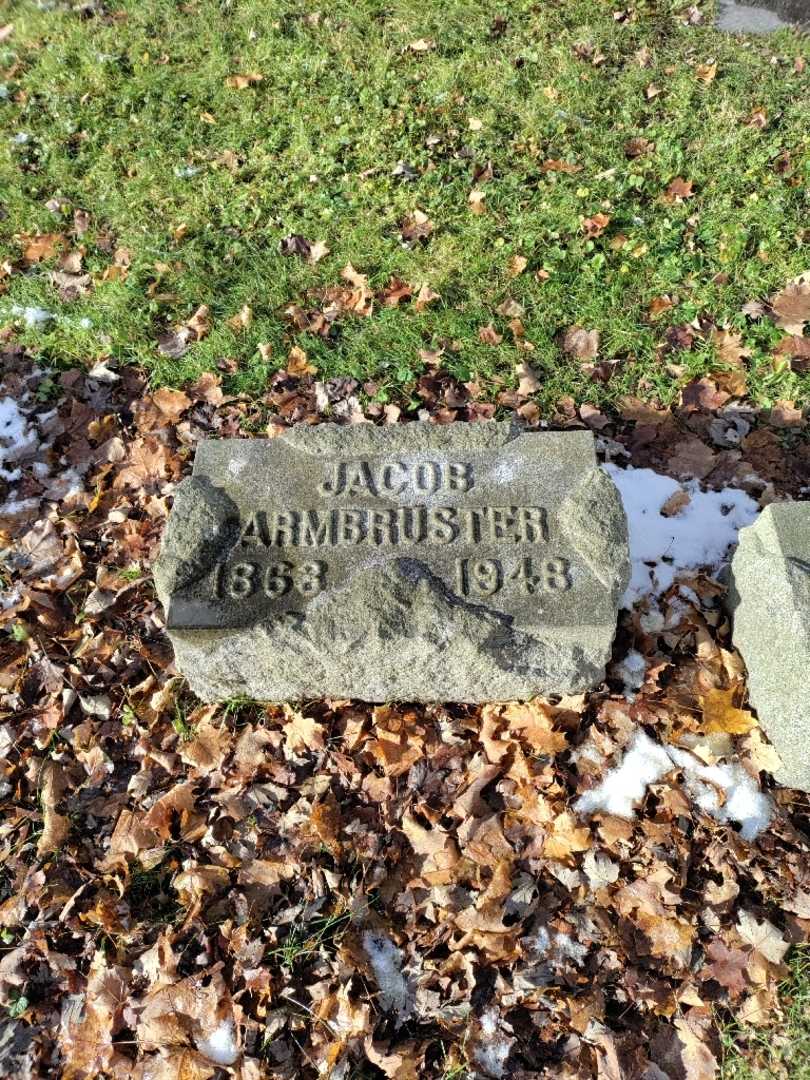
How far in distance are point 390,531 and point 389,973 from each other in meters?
1.69

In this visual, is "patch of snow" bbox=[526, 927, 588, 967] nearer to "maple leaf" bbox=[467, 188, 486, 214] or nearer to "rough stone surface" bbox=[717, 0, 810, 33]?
"maple leaf" bbox=[467, 188, 486, 214]

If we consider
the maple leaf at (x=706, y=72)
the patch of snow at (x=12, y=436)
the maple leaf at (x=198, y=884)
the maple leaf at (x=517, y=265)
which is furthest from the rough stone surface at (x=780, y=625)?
the maple leaf at (x=706, y=72)

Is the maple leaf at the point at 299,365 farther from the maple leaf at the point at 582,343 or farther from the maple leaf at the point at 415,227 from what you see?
the maple leaf at the point at 582,343

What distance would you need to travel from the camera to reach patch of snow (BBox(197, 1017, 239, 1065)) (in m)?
2.58

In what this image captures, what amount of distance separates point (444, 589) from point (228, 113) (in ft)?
16.7

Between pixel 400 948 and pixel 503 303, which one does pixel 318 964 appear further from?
pixel 503 303

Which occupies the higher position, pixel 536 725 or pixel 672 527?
pixel 672 527

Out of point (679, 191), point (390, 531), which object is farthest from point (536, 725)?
point (679, 191)

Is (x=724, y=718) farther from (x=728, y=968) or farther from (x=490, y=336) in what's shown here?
(x=490, y=336)

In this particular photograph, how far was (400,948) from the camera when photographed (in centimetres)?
278

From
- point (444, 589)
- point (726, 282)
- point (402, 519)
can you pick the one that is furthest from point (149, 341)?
point (726, 282)

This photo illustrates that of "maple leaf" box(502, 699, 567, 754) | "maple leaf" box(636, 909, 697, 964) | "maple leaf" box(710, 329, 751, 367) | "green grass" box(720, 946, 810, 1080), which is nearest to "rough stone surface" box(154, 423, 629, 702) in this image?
"maple leaf" box(502, 699, 567, 754)

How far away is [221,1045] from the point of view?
2605 mm

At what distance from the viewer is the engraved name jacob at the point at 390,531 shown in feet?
9.61
